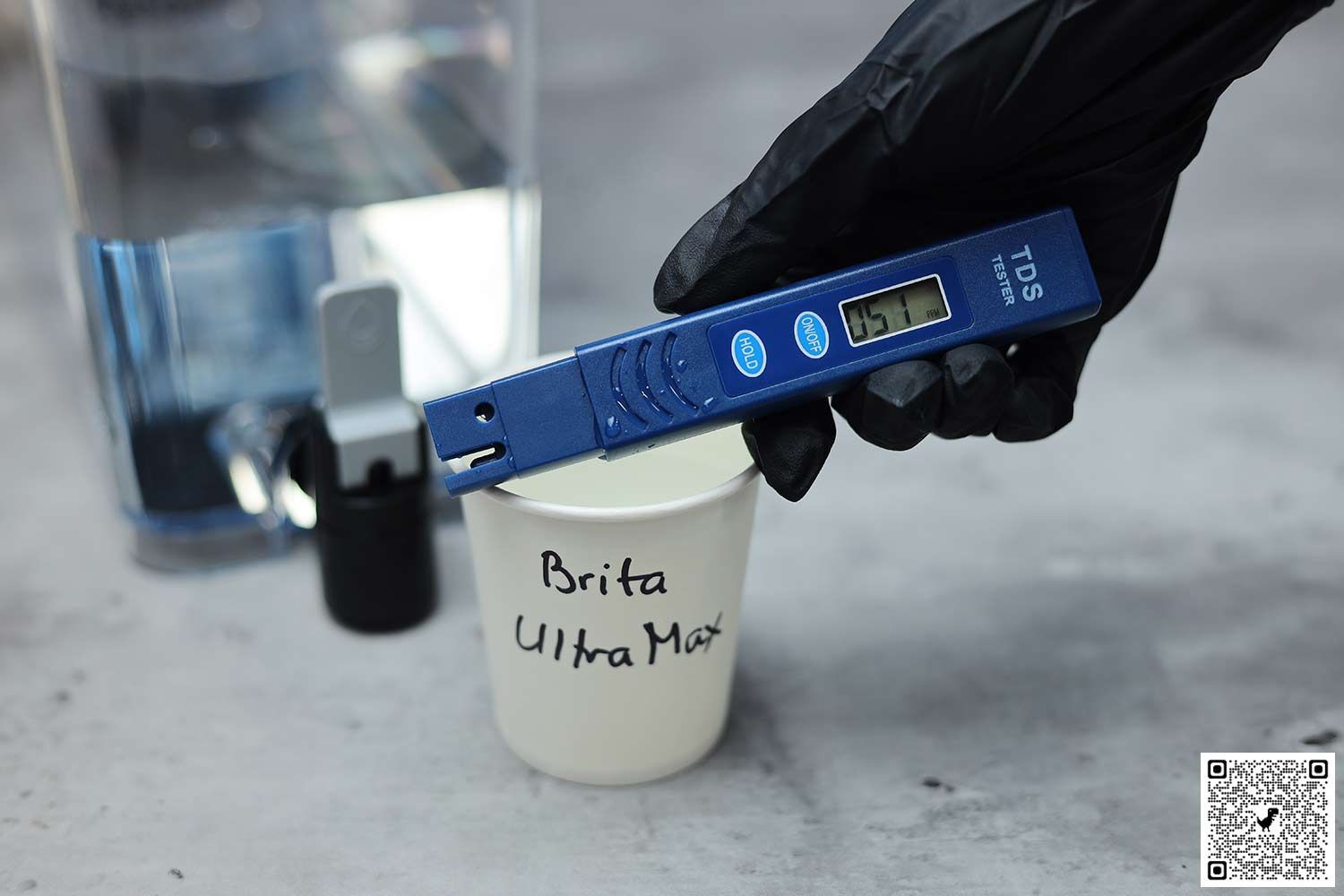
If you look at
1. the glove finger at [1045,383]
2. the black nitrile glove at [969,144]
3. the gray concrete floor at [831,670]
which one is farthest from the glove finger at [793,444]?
the gray concrete floor at [831,670]

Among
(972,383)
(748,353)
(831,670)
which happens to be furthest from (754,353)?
(831,670)

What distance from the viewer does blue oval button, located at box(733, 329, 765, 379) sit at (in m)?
0.69

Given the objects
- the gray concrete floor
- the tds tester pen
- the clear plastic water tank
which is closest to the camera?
the tds tester pen

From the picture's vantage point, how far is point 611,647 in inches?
30.3

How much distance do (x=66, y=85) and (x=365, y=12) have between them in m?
0.28

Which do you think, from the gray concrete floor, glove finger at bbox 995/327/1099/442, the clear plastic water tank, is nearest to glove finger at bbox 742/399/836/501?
glove finger at bbox 995/327/1099/442

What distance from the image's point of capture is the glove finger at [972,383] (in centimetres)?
69

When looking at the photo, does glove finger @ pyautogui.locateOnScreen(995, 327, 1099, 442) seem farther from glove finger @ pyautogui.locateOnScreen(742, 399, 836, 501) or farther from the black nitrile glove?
glove finger @ pyautogui.locateOnScreen(742, 399, 836, 501)

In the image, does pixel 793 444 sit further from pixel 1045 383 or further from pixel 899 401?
pixel 1045 383

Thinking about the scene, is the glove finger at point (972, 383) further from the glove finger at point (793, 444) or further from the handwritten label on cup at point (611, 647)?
the handwritten label on cup at point (611, 647)

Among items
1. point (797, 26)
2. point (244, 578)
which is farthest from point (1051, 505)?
point (797, 26)

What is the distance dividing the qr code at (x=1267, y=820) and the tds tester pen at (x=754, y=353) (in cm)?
32

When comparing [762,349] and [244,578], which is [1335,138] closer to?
[762,349]

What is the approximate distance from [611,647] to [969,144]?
33 centimetres
